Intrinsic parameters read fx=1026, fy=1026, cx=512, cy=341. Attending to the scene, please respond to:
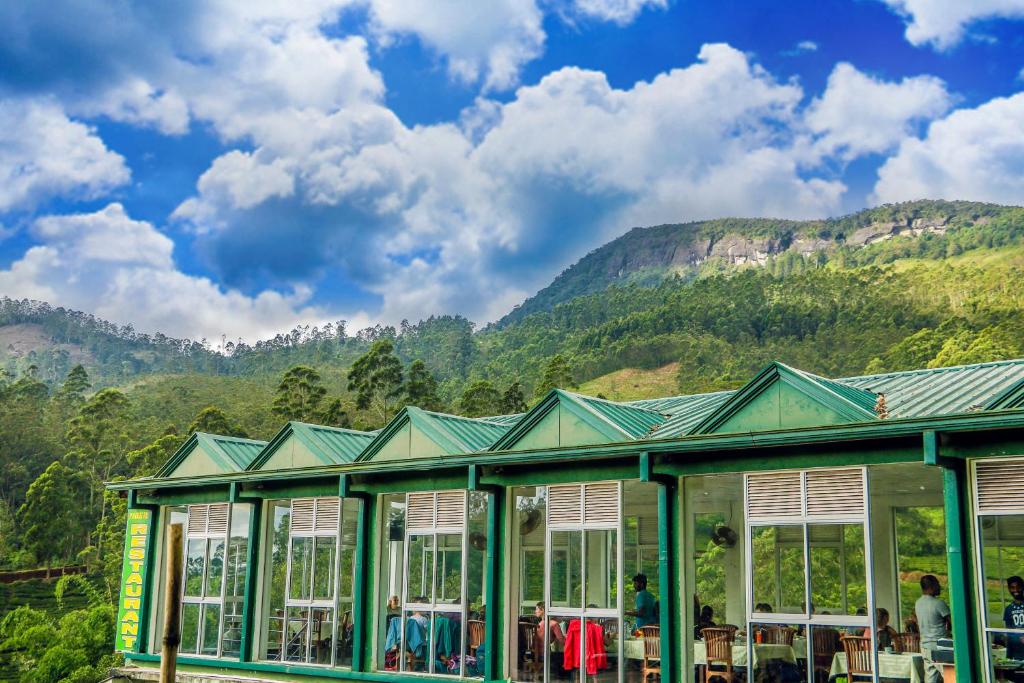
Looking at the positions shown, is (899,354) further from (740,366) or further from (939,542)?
Answer: (939,542)

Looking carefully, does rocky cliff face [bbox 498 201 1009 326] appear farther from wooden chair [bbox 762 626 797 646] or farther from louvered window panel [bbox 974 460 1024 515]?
louvered window panel [bbox 974 460 1024 515]

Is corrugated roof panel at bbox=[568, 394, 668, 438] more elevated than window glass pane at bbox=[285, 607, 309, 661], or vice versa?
corrugated roof panel at bbox=[568, 394, 668, 438]

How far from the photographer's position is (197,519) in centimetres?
1673

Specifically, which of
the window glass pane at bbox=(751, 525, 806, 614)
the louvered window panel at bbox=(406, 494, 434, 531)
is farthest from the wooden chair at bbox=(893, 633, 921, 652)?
the window glass pane at bbox=(751, 525, 806, 614)

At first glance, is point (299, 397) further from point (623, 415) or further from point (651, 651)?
point (651, 651)

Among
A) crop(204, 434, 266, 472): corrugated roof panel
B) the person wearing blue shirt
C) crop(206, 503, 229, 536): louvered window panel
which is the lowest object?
the person wearing blue shirt

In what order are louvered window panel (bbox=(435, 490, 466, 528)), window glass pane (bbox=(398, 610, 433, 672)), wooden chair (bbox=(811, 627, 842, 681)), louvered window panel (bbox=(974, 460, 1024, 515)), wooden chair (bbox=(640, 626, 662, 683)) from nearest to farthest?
louvered window panel (bbox=(974, 460, 1024, 515))
wooden chair (bbox=(811, 627, 842, 681))
wooden chair (bbox=(640, 626, 662, 683))
louvered window panel (bbox=(435, 490, 466, 528))
window glass pane (bbox=(398, 610, 433, 672))

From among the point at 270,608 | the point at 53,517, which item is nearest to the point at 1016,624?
the point at 270,608

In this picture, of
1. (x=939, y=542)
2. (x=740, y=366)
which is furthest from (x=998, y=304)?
(x=939, y=542)

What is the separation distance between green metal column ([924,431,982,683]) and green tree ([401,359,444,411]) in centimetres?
4096

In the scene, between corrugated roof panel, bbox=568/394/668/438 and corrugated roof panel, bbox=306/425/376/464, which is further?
corrugated roof panel, bbox=306/425/376/464

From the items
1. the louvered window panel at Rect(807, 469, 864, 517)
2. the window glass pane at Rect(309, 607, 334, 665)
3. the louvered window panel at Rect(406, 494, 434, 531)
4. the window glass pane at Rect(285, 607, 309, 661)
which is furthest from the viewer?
Result: the window glass pane at Rect(285, 607, 309, 661)

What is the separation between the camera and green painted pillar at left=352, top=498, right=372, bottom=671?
14055 mm

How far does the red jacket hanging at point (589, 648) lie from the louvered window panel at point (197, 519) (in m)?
7.16
